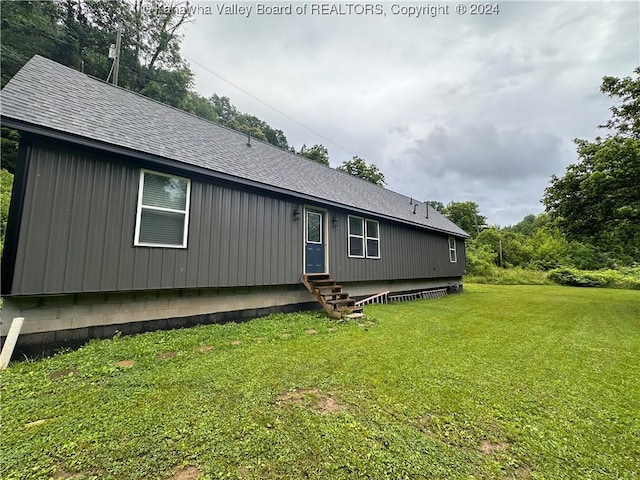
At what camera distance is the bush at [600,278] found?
18.6m

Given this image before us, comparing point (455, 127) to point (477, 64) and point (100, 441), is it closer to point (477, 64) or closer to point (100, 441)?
point (477, 64)

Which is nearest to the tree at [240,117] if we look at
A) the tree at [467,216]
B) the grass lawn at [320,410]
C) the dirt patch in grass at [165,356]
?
the tree at [467,216]

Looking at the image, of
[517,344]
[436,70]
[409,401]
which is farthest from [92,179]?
[436,70]

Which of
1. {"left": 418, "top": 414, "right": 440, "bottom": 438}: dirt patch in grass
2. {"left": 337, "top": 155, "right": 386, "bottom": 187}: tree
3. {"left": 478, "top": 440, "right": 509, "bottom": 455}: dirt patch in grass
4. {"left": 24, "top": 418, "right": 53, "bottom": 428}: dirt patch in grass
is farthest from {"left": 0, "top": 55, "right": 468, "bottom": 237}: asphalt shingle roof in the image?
{"left": 337, "top": 155, "right": 386, "bottom": 187}: tree

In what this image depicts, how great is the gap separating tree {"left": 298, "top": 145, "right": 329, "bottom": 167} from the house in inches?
913

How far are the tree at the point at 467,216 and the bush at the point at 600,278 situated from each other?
1736 centimetres

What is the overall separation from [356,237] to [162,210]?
19.4ft

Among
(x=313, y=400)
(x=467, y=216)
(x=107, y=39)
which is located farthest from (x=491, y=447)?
(x=467, y=216)

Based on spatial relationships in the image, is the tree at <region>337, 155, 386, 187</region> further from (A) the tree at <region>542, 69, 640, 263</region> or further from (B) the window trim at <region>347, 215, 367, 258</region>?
(B) the window trim at <region>347, 215, 367, 258</region>

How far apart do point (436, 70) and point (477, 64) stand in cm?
142

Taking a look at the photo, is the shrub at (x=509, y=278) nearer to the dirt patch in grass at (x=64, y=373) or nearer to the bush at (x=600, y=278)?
the bush at (x=600, y=278)

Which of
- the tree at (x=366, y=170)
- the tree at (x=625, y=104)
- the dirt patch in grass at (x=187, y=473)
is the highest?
the tree at (x=366, y=170)

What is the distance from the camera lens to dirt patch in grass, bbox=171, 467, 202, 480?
174cm

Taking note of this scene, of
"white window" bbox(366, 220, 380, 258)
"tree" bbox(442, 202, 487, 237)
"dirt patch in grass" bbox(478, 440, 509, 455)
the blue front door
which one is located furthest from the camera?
"tree" bbox(442, 202, 487, 237)
